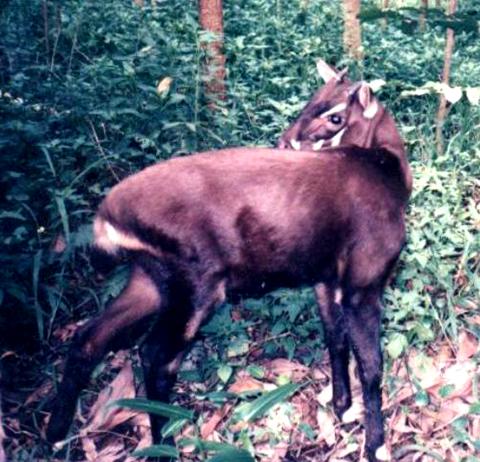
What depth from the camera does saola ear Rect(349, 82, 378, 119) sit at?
3264 mm

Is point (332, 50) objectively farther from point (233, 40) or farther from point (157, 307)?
point (157, 307)

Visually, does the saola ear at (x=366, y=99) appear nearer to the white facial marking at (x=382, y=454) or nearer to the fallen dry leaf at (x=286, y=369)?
the fallen dry leaf at (x=286, y=369)

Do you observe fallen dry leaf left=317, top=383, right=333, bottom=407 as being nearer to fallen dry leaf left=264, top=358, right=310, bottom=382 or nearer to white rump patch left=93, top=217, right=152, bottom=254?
fallen dry leaf left=264, top=358, right=310, bottom=382

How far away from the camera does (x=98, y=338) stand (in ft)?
9.23

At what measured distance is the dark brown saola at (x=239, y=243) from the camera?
273cm

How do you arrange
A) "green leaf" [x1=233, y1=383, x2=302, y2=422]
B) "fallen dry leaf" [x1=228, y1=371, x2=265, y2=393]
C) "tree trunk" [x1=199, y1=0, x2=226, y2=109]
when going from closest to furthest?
"green leaf" [x1=233, y1=383, x2=302, y2=422] < "fallen dry leaf" [x1=228, y1=371, x2=265, y2=393] < "tree trunk" [x1=199, y1=0, x2=226, y2=109]

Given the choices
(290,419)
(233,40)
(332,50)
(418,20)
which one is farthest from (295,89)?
(290,419)

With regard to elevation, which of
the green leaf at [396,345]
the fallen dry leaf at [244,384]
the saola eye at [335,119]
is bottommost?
the fallen dry leaf at [244,384]

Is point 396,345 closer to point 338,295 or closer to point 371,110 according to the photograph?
point 338,295

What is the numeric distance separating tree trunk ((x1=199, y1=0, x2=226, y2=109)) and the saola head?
1.32 metres

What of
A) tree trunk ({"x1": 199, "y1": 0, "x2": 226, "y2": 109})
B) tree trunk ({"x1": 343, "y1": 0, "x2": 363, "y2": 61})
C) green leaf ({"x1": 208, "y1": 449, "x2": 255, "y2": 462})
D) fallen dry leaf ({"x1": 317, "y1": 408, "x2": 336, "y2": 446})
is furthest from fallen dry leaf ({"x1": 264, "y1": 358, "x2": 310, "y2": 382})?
tree trunk ({"x1": 343, "y1": 0, "x2": 363, "y2": 61})

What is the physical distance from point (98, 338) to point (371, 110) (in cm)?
166

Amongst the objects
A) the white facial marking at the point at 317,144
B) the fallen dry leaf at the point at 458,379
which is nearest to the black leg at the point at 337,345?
the fallen dry leaf at the point at 458,379

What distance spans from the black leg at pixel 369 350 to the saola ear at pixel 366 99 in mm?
888
